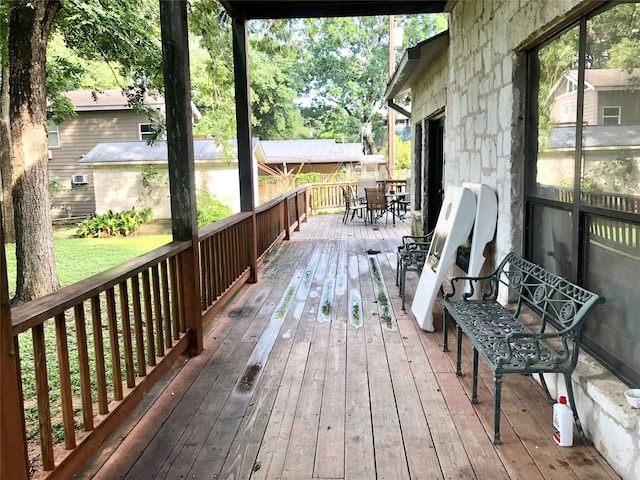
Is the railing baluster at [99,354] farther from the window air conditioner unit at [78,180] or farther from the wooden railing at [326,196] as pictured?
the window air conditioner unit at [78,180]

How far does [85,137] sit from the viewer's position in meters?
17.1

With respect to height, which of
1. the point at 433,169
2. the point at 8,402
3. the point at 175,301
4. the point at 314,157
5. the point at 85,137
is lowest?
the point at 175,301

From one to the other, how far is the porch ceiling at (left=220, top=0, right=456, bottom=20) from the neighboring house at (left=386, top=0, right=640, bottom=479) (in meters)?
1.05

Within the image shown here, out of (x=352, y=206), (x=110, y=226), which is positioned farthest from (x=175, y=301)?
(x=110, y=226)

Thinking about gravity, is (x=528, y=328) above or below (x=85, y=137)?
→ below

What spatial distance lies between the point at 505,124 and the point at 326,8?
2.77m

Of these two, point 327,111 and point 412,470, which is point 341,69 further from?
point 412,470

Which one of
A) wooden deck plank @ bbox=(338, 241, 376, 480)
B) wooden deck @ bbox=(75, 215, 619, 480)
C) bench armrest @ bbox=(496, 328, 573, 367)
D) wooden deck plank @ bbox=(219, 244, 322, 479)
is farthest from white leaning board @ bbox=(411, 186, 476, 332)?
bench armrest @ bbox=(496, 328, 573, 367)

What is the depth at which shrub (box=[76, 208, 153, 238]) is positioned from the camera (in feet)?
42.5

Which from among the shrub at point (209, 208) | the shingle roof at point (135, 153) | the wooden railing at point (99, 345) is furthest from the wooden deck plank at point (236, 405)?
the shingle roof at point (135, 153)

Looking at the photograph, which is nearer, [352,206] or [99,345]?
[99,345]

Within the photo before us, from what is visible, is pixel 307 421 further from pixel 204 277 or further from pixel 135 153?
pixel 135 153

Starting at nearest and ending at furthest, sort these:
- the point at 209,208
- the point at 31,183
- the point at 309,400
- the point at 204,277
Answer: the point at 309,400, the point at 204,277, the point at 31,183, the point at 209,208

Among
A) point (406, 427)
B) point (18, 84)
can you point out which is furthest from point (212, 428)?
point (18, 84)
